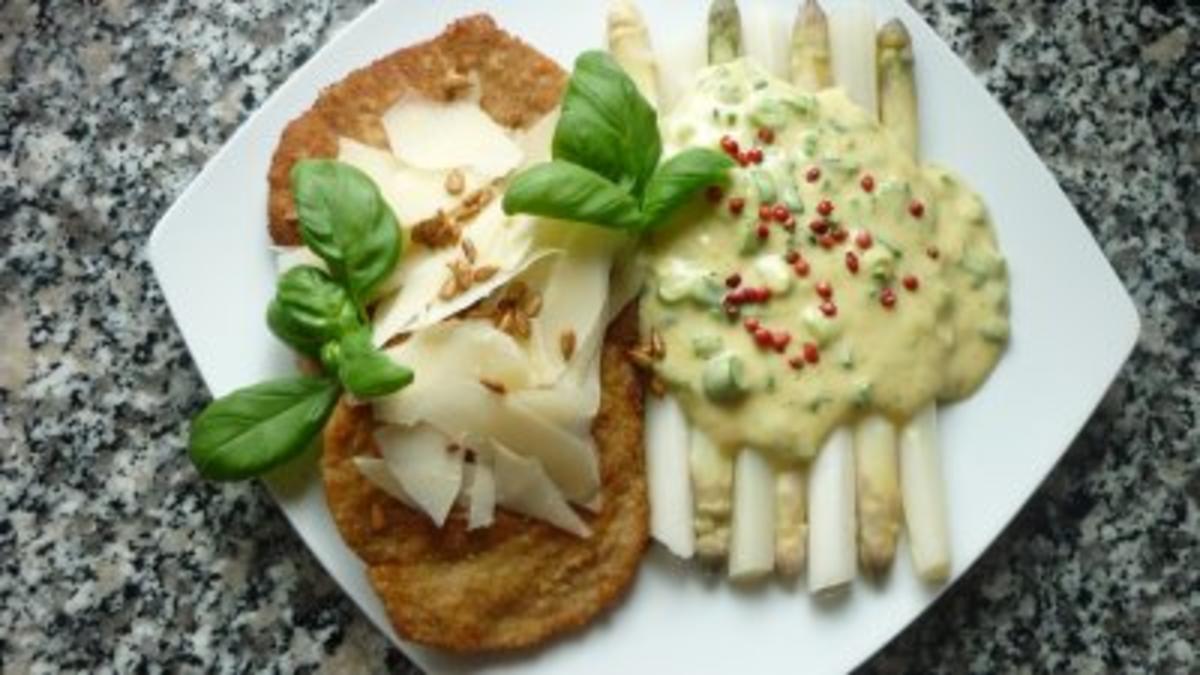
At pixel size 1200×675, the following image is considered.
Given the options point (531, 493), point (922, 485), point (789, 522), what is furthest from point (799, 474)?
point (531, 493)

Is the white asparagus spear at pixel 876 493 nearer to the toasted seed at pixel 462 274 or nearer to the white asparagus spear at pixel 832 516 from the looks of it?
the white asparagus spear at pixel 832 516

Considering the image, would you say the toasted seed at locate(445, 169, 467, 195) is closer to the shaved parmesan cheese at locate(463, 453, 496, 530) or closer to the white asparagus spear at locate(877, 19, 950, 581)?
the shaved parmesan cheese at locate(463, 453, 496, 530)

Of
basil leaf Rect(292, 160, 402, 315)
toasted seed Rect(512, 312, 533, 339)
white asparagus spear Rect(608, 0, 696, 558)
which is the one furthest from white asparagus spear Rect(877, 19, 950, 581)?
basil leaf Rect(292, 160, 402, 315)

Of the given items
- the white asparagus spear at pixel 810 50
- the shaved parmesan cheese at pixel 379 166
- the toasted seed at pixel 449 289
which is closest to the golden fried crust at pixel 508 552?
the toasted seed at pixel 449 289

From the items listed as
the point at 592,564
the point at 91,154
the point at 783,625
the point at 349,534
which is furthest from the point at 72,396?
the point at 783,625

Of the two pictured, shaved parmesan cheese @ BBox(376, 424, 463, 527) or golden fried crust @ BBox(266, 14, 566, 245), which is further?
golden fried crust @ BBox(266, 14, 566, 245)
